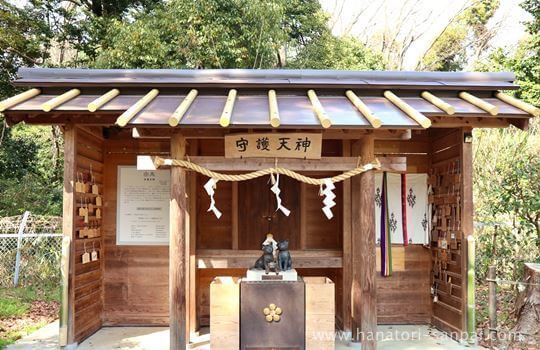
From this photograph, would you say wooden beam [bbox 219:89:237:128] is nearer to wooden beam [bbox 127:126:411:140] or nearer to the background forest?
wooden beam [bbox 127:126:411:140]

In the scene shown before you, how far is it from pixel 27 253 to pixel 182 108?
651 centimetres

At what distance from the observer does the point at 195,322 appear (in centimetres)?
611

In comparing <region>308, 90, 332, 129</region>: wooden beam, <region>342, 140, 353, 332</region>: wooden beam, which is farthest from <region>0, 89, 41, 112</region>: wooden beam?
<region>342, 140, 353, 332</region>: wooden beam

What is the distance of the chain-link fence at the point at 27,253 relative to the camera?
9.08 m

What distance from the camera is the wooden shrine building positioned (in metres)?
4.91

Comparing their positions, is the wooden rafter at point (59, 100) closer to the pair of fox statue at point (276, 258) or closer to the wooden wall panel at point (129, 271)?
the wooden wall panel at point (129, 271)

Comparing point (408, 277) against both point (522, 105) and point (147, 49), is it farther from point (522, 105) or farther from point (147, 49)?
point (147, 49)

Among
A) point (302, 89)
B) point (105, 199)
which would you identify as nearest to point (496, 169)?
point (302, 89)

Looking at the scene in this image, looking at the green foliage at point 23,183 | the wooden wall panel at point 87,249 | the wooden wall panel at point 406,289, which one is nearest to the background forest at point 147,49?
the green foliage at point 23,183

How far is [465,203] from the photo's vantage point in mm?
5664

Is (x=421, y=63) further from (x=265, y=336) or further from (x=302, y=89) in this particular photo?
(x=265, y=336)

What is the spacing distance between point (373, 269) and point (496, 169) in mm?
5547

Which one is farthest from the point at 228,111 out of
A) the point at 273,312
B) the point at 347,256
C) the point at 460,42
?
the point at 460,42

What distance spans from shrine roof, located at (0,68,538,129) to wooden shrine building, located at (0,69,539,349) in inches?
0.8
